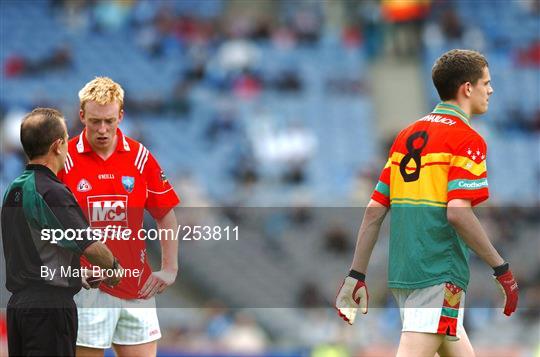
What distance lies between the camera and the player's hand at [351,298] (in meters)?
6.49

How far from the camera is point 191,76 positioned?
72.2 ft

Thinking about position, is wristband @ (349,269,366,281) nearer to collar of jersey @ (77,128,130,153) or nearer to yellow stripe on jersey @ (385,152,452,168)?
yellow stripe on jersey @ (385,152,452,168)

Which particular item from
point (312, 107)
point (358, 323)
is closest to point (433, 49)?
point (312, 107)

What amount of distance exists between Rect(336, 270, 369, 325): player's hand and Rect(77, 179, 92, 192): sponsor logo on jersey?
4.69 feet

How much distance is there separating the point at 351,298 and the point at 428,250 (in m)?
0.56

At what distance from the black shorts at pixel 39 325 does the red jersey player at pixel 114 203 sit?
0.61 metres

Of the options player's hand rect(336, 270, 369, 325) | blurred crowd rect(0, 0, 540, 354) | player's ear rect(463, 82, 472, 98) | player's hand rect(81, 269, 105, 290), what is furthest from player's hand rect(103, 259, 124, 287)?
blurred crowd rect(0, 0, 540, 354)

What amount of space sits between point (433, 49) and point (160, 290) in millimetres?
18090

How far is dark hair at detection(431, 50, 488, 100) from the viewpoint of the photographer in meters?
6.26

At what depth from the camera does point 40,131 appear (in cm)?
579

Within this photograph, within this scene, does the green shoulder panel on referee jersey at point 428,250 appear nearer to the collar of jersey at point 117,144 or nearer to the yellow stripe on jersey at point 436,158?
the yellow stripe on jersey at point 436,158

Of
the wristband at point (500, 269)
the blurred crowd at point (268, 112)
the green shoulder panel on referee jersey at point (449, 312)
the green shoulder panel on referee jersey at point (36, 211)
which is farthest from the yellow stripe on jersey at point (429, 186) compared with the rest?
the blurred crowd at point (268, 112)

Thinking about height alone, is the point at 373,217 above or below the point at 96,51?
below

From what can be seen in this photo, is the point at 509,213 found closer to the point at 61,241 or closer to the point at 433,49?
the point at 433,49
